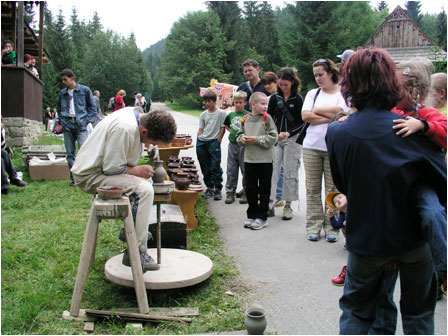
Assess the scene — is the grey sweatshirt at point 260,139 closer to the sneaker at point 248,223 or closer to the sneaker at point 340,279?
the sneaker at point 248,223

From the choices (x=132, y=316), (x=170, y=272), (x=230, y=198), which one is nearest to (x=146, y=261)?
(x=170, y=272)

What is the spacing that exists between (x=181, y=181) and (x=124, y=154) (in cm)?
216

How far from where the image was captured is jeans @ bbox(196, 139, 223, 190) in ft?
23.1

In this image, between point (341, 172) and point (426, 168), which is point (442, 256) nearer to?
point (426, 168)

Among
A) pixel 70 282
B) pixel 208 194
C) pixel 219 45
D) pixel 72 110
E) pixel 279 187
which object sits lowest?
pixel 70 282

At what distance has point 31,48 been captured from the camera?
22594 millimetres

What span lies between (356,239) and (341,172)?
34cm

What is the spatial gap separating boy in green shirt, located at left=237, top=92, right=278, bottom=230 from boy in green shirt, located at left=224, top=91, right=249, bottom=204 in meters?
0.59

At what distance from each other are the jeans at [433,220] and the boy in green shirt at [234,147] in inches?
161

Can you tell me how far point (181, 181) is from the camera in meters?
5.49

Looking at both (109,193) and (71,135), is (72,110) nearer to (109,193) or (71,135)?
(71,135)

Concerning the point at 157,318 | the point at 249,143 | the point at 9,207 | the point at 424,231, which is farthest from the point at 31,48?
the point at 424,231

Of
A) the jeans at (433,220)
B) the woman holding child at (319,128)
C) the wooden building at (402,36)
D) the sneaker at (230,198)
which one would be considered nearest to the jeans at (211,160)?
the sneaker at (230,198)

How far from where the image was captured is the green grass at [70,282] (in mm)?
3145
